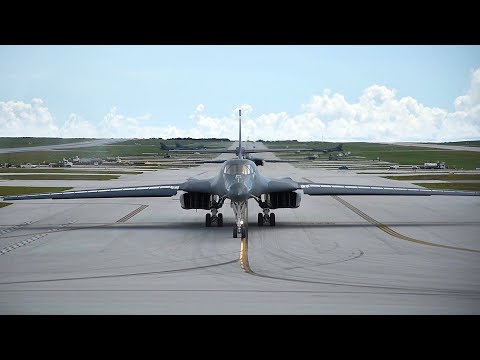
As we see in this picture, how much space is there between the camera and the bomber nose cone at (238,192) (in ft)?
76.9

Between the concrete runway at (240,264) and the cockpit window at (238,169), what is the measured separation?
7.23 ft

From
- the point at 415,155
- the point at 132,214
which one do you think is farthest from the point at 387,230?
the point at 415,155

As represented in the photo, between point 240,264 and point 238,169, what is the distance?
7586 mm

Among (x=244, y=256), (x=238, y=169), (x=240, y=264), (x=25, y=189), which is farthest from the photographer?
(x=25, y=189)

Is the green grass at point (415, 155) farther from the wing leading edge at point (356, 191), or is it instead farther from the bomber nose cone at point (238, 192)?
the bomber nose cone at point (238, 192)

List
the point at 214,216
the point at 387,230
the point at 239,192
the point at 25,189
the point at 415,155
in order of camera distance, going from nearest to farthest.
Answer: the point at 239,192
the point at 387,230
the point at 214,216
the point at 25,189
the point at 415,155

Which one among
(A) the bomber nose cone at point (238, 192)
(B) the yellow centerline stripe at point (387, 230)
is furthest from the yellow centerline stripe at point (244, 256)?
(B) the yellow centerline stripe at point (387, 230)

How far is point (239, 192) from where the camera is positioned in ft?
77.2

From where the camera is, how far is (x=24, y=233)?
25.1 m

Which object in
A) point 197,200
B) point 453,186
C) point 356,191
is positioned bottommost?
point 453,186

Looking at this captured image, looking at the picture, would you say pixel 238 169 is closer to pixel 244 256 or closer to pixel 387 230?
pixel 387 230
